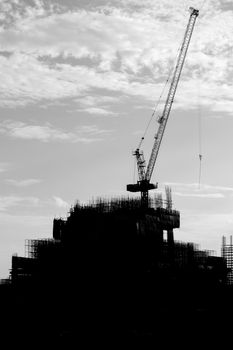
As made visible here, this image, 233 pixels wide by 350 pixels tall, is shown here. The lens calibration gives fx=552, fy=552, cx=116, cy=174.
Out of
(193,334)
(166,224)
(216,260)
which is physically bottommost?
(193,334)

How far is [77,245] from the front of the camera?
160 metres

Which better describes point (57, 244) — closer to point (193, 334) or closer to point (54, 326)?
point (54, 326)

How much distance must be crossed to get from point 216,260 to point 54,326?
81233 millimetres

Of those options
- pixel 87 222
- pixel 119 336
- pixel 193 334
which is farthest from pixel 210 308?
pixel 87 222

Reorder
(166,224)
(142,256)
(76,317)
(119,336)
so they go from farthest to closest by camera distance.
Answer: (166,224), (142,256), (76,317), (119,336)

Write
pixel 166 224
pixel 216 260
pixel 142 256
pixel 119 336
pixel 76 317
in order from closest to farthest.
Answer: pixel 119 336
pixel 76 317
pixel 142 256
pixel 166 224
pixel 216 260

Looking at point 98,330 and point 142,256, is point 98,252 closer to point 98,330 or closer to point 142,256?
point 142,256

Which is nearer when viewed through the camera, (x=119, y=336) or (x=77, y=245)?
(x=119, y=336)

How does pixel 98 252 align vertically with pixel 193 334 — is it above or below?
above

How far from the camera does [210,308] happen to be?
147 metres

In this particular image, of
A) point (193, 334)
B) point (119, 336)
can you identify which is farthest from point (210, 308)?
point (119, 336)

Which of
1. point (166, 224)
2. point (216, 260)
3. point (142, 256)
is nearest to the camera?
point (142, 256)

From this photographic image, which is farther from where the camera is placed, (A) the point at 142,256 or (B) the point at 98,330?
(A) the point at 142,256

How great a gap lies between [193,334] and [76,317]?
2960 centimetres
